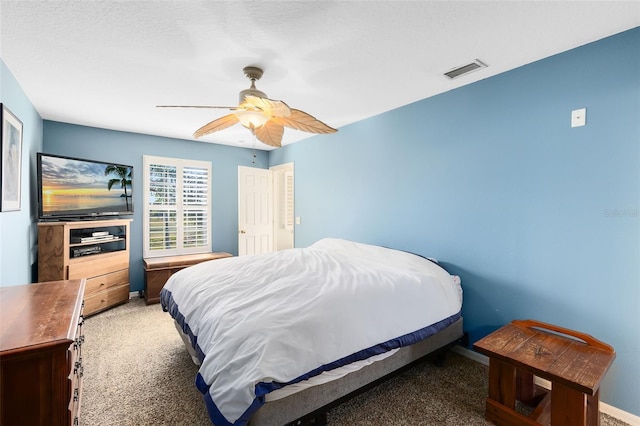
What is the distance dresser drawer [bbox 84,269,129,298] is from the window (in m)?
0.56

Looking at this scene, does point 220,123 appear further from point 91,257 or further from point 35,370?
point 91,257

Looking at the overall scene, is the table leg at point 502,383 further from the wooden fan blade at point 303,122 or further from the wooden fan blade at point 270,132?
the wooden fan blade at point 270,132

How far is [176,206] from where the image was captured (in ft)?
14.9

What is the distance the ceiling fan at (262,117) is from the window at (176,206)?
2.31 metres

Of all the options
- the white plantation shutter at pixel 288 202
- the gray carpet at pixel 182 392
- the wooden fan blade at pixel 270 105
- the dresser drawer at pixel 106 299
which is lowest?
the gray carpet at pixel 182 392

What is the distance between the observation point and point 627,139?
183cm

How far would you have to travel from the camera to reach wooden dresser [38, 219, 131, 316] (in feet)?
9.95

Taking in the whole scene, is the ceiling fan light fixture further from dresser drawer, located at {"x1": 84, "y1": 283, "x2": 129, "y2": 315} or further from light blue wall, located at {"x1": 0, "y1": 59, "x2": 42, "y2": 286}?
dresser drawer, located at {"x1": 84, "y1": 283, "x2": 129, "y2": 315}

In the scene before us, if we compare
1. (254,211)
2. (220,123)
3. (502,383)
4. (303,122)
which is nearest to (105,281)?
(254,211)

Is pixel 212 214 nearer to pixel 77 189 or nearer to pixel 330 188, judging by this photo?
pixel 77 189

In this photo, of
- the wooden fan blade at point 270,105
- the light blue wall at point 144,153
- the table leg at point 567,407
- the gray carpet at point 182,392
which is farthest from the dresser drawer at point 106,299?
the table leg at point 567,407

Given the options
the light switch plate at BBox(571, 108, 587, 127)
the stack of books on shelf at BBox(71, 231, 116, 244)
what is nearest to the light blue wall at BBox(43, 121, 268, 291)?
the stack of books on shelf at BBox(71, 231, 116, 244)

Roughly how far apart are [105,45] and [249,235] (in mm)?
3628

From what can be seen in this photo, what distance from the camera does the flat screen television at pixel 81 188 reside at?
311cm
